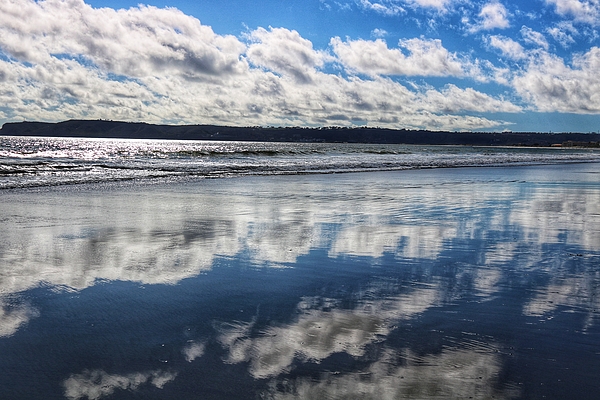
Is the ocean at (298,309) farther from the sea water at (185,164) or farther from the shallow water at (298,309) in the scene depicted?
the sea water at (185,164)

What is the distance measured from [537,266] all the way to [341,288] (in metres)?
2.67

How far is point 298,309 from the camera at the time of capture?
5141 millimetres

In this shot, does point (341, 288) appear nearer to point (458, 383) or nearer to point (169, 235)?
point (458, 383)

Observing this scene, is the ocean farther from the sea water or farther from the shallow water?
the sea water

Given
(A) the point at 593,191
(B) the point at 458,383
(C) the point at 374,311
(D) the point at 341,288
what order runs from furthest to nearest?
(A) the point at 593,191
(D) the point at 341,288
(C) the point at 374,311
(B) the point at 458,383

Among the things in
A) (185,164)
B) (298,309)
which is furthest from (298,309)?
(185,164)

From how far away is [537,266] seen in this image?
22.9 ft

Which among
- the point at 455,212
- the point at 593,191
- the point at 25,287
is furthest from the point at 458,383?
the point at 593,191

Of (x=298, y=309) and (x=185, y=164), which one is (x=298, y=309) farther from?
(x=185, y=164)

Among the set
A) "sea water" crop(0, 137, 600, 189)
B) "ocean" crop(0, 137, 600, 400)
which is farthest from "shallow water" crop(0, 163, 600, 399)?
"sea water" crop(0, 137, 600, 189)

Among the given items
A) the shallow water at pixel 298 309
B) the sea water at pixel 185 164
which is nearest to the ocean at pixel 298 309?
the shallow water at pixel 298 309

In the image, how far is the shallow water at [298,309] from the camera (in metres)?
3.60

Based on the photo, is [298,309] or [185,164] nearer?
[298,309]

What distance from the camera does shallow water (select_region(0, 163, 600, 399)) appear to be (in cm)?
360
